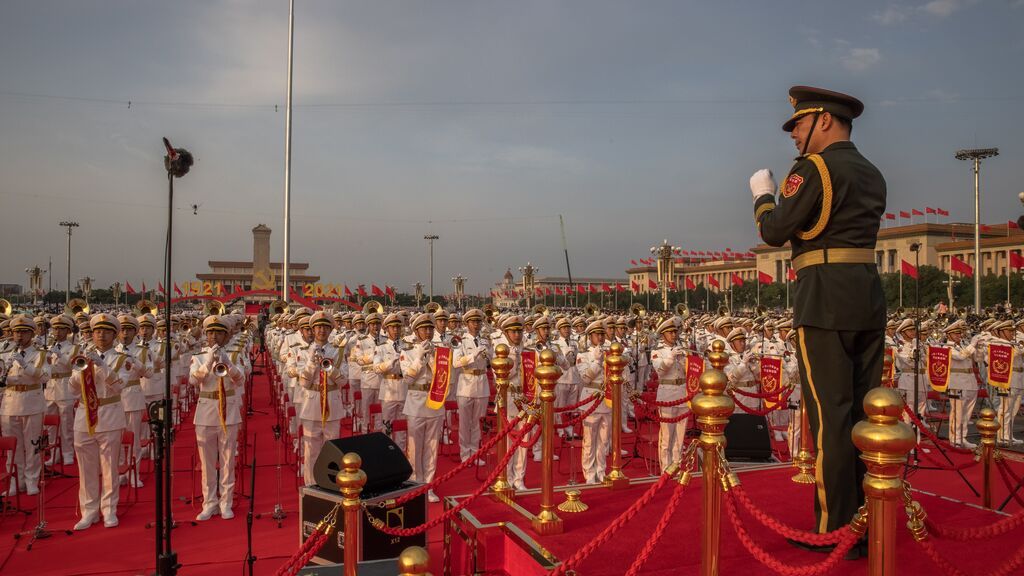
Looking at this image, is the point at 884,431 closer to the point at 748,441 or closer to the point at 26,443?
the point at 748,441

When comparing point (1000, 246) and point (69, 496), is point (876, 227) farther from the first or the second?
point (1000, 246)

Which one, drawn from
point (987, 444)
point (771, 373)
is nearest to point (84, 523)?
point (987, 444)

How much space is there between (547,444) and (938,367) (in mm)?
9905

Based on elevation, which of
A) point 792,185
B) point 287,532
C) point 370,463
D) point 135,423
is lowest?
point 287,532

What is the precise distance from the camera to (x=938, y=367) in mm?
11688

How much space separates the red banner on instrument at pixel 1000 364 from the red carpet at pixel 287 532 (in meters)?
Result: 3.05

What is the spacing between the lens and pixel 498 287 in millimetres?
124812

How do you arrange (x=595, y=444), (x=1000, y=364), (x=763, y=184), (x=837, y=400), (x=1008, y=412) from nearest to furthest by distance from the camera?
(x=837, y=400) < (x=763, y=184) < (x=595, y=444) < (x=1000, y=364) < (x=1008, y=412)

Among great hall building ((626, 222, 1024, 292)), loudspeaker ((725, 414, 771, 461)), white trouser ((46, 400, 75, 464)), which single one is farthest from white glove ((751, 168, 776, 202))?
great hall building ((626, 222, 1024, 292))

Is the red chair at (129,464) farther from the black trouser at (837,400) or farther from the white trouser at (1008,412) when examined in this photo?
the white trouser at (1008,412)

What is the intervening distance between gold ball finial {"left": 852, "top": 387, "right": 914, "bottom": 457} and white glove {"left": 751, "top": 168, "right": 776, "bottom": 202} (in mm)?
2031

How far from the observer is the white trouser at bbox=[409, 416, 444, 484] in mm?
8945

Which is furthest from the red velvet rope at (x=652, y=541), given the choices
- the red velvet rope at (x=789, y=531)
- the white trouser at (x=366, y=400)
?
the white trouser at (x=366, y=400)

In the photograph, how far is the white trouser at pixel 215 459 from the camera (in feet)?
25.9
